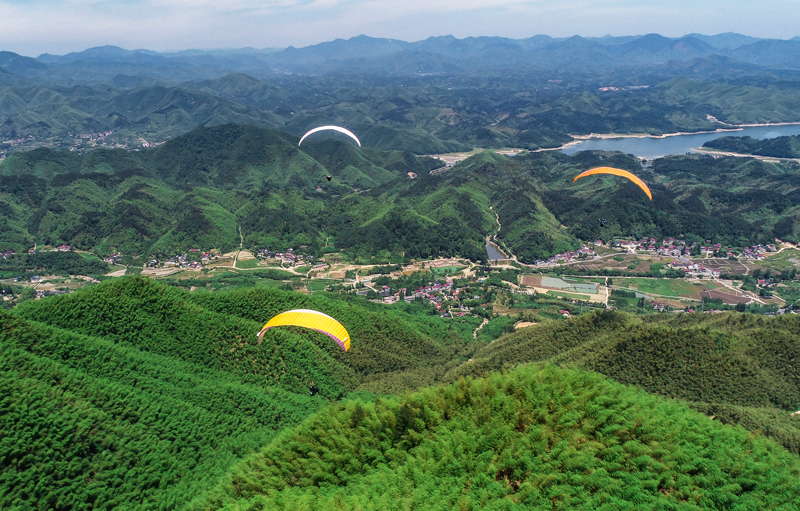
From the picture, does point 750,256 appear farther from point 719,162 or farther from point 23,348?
point 23,348

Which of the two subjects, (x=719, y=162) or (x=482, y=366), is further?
(x=719, y=162)

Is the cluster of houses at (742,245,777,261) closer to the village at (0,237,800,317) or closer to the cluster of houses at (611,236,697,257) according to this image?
the village at (0,237,800,317)

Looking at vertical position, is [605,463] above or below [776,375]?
above

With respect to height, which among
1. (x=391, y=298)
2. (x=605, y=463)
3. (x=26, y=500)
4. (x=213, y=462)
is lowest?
(x=391, y=298)

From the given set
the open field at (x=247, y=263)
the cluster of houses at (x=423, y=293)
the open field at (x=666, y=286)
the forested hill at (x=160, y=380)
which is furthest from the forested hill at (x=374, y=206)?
the forested hill at (x=160, y=380)

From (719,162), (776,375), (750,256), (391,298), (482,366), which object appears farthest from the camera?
(719,162)

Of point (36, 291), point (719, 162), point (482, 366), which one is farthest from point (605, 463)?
point (719, 162)

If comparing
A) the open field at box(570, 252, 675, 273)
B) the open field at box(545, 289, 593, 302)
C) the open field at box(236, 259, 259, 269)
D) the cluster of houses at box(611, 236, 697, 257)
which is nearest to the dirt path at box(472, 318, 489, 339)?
the open field at box(545, 289, 593, 302)
